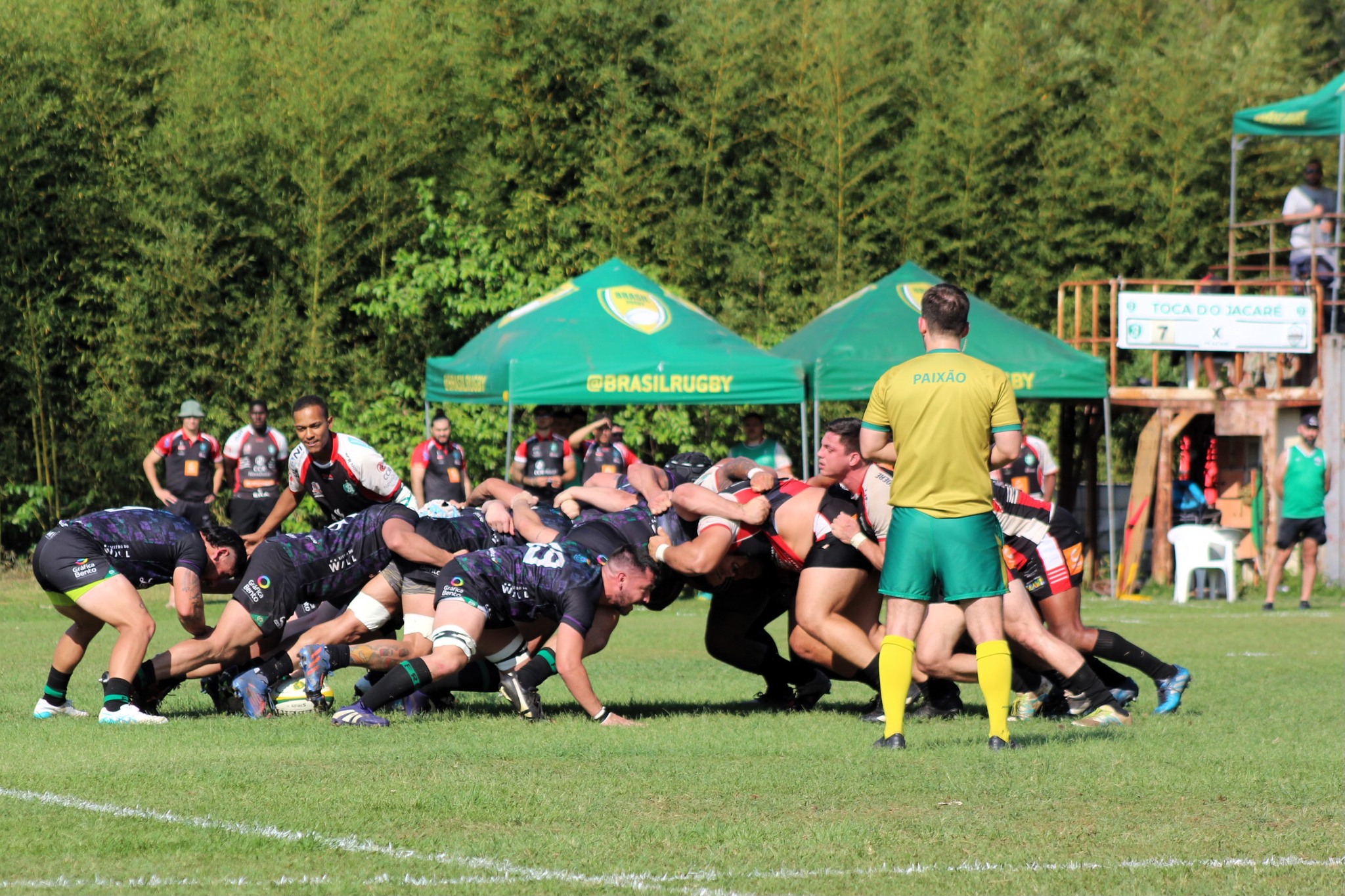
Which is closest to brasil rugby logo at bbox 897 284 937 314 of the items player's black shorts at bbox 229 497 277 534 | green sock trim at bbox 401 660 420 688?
player's black shorts at bbox 229 497 277 534

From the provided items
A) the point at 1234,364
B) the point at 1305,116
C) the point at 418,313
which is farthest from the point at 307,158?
the point at 1305,116

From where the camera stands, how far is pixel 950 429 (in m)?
6.60

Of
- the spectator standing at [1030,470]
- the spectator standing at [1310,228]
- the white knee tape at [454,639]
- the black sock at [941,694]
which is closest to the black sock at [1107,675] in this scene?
the black sock at [941,694]

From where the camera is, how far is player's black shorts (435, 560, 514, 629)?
7.90 m

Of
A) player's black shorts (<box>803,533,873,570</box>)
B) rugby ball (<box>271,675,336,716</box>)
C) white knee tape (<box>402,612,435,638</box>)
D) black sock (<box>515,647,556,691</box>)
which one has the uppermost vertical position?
player's black shorts (<box>803,533,873,570</box>)

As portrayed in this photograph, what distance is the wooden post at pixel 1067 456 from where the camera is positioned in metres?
22.0

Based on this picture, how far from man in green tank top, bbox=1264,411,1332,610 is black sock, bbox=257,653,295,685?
477 inches

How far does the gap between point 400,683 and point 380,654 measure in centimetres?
69

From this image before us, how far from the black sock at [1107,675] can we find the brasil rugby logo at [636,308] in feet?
30.0

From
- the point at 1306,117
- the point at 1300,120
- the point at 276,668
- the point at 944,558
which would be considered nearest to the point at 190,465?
the point at 276,668

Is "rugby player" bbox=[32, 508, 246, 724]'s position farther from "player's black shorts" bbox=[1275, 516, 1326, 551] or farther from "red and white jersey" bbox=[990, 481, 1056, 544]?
"player's black shorts" bbox=[1275, 516, 1326, 551]

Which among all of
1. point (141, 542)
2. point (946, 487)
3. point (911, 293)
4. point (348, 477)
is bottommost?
point (141, 542)

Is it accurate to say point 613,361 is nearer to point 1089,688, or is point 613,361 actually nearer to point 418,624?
point 418,624

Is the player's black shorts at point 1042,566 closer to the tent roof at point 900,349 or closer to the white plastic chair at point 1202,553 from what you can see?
the tent roof at point 900,349
